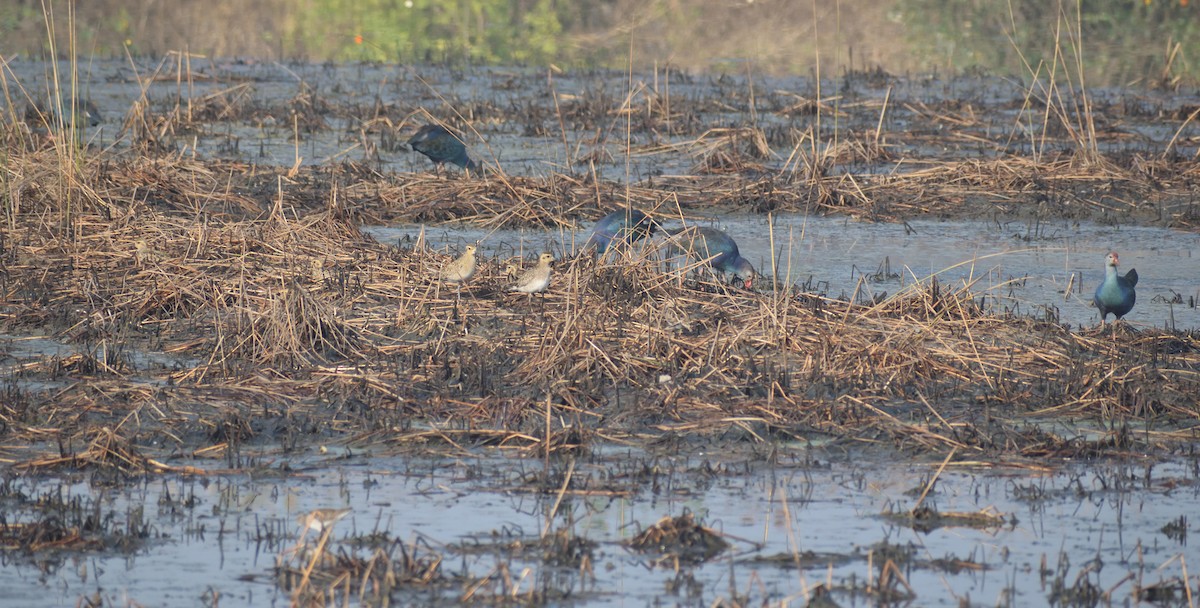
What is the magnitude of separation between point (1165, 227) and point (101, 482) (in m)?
7.66

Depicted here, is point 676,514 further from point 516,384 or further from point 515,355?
point 515,355

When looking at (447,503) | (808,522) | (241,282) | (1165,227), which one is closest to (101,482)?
(447,503)

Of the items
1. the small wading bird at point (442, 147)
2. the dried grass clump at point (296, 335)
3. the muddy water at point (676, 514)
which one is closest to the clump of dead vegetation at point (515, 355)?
the dried grass clump at point (296, 335)

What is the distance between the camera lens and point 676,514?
5.22m

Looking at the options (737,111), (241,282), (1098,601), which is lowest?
(1098,601)

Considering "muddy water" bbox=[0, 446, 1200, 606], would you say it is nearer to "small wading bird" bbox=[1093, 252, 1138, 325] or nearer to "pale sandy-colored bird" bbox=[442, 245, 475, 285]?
"small wading bird" bbox=[1093, 252, 1138, 325]

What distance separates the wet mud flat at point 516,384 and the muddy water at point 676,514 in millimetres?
21

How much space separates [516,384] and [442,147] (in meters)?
5.00

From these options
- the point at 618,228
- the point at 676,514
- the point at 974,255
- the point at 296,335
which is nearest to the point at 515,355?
the point at 296,335

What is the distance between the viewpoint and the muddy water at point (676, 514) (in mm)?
4570

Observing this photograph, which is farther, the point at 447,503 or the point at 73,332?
the point at 73,332

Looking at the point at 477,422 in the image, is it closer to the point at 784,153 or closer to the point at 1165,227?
the point at 1165,227

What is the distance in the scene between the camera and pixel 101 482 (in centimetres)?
539

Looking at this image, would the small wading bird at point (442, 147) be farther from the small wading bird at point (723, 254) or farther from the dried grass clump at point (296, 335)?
the dried grass clump at point (296, 335)
